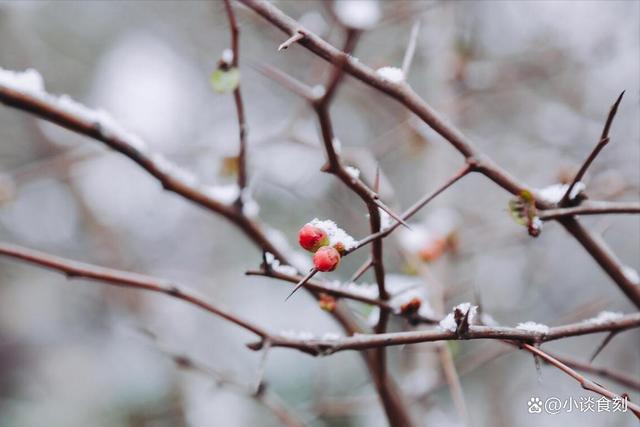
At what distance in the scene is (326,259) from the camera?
51cm

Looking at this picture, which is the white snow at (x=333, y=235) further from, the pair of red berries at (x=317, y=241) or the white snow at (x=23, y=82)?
the white snow at (x=23, y=82)

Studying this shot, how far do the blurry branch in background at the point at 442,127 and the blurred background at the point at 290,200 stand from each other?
6.1 inches

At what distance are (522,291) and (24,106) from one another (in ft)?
6.73

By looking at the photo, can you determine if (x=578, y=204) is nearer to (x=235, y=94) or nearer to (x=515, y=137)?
(x=235, y=94)

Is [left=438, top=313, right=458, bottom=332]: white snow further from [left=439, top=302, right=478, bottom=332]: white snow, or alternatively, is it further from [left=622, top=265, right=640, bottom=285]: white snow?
[left=622, top=265, right=640, bottom=285]: white snow

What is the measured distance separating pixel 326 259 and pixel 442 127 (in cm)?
25

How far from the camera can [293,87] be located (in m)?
0.71

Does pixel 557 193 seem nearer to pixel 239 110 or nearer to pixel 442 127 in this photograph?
pixel 442 127

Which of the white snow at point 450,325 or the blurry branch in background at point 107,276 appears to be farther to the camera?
the blurry branch in background at point 107,276

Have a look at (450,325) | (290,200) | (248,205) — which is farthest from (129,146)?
(290,200)

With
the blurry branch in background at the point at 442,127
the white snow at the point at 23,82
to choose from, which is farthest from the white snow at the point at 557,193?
the white snow at the point at 23,82

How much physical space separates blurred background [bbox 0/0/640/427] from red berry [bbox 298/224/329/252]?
0.90ft

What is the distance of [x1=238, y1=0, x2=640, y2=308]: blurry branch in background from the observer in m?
0.57

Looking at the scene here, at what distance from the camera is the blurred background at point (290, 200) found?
152 centimetres
